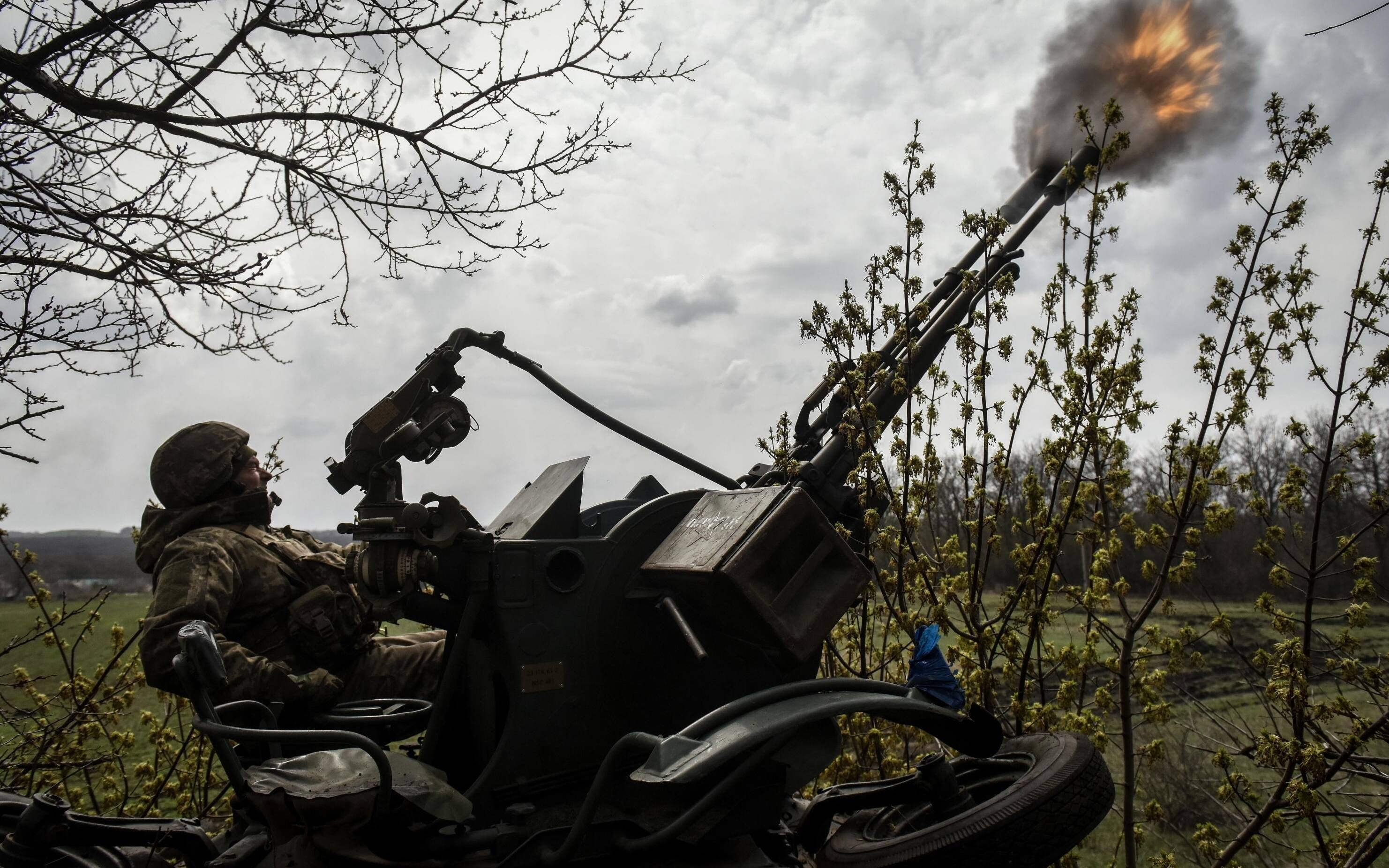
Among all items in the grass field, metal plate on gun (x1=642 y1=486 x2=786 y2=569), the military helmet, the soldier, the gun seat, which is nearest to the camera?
the gun seat

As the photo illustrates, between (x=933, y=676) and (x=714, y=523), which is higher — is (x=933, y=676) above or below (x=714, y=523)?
below

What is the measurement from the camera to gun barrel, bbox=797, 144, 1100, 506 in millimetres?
5230

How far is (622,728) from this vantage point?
354cm

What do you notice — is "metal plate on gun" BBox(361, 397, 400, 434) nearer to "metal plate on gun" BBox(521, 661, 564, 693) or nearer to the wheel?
"metal plate on gun" BBox(521, 661, 564, 693)

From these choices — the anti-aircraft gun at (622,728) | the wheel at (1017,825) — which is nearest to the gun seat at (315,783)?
the anti-aircraft gun at (622,728)

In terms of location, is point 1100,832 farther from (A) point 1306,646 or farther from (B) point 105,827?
(B) point 105,827

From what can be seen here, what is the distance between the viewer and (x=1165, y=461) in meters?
5.16

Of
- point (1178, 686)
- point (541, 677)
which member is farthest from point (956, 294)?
point (541, 677)

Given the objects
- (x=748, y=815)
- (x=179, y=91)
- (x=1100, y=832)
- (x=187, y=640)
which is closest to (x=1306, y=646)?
(x=748, y=815)

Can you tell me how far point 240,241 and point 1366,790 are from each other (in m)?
11.1

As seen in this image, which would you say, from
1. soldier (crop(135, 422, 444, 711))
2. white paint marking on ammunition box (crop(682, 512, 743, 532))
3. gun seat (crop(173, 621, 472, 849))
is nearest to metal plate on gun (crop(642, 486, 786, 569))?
white paint marking on ammunition box (crop(682, 512, 743, 532))

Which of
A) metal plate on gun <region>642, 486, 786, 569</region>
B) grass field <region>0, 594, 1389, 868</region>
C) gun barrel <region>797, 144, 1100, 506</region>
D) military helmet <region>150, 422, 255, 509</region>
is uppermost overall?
gun barrel <region>797, 144, 1100, 506</region>

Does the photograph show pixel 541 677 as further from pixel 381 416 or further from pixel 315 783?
pixel 381 416

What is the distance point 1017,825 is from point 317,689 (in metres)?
2.72
